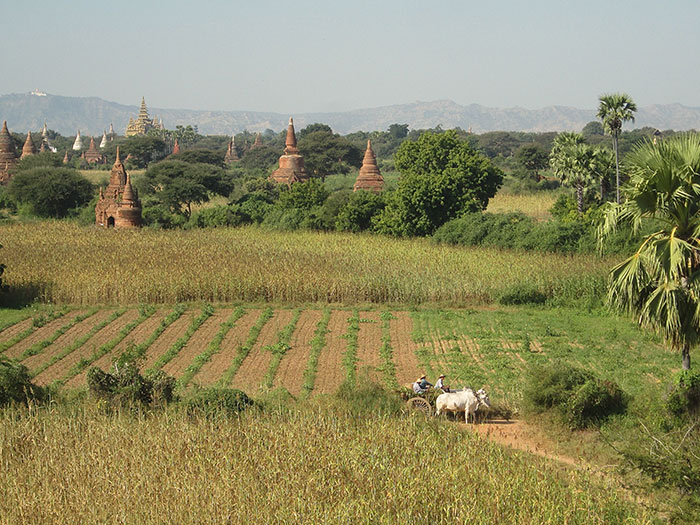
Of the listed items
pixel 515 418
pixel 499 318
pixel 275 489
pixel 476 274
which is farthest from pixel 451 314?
pixel 275 489

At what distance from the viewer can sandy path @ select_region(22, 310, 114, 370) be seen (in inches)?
631

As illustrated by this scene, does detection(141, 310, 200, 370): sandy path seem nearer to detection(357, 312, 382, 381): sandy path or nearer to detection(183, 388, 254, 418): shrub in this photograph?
detection(357, 312, 382, 381): sandy path

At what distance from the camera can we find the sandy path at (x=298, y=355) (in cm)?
1445

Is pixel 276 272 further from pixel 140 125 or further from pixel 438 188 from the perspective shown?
pixel 140 125

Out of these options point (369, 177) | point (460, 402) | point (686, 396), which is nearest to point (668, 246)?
point (686, 396)

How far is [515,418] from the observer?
1186cm

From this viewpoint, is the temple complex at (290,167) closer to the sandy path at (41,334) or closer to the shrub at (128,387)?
the sandy path at (41,334)

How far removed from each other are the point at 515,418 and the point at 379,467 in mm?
4374

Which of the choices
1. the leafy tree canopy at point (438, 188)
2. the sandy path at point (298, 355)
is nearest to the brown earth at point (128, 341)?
the sandy path at point (298, 355)

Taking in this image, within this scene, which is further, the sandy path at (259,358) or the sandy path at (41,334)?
the sandy path at (41,334)

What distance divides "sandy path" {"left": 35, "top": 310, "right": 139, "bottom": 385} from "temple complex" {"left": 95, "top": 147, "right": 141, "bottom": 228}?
51.7 ft

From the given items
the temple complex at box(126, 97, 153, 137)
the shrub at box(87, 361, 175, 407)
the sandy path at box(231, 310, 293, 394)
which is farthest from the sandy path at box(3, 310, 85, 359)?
the temple complex at box(126, 97, 153, 137)

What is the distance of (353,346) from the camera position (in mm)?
17062

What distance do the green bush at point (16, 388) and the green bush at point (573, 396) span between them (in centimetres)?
694
